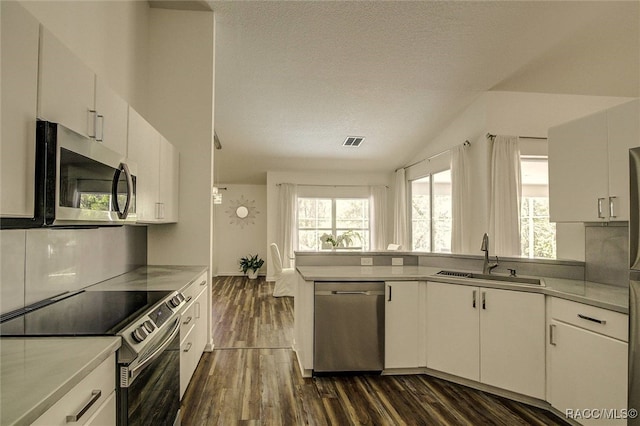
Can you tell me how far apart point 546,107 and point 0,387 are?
16.7 ft

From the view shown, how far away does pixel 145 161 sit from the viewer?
2568 millimetres

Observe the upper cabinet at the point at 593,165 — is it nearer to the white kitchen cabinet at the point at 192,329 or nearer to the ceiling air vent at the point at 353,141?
the white kitchen cabinet at the point at 192,329

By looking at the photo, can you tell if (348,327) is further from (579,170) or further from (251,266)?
(251,266)

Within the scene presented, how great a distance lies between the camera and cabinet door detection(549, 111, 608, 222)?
245cm

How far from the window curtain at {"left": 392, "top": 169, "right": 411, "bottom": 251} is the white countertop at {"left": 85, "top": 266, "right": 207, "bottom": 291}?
4.59 metres

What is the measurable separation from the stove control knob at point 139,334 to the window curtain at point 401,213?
236 inches

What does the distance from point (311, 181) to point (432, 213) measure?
2873mm

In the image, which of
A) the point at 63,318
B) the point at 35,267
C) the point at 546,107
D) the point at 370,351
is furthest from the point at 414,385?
the point at 546,107

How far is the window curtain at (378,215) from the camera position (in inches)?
317

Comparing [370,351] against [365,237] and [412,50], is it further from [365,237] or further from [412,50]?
[365,237]

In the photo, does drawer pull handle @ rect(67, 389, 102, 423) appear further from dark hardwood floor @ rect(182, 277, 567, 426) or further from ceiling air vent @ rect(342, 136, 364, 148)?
ceiling air vent @ rect(342, 136, 364, 148)

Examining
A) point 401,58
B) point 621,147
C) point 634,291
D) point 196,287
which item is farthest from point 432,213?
point 634,291

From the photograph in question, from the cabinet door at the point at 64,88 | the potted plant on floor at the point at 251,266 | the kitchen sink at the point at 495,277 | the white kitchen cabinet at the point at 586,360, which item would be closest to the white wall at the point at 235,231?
the potted plant on floor at the point at 251,266

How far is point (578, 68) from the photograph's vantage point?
148 inches
